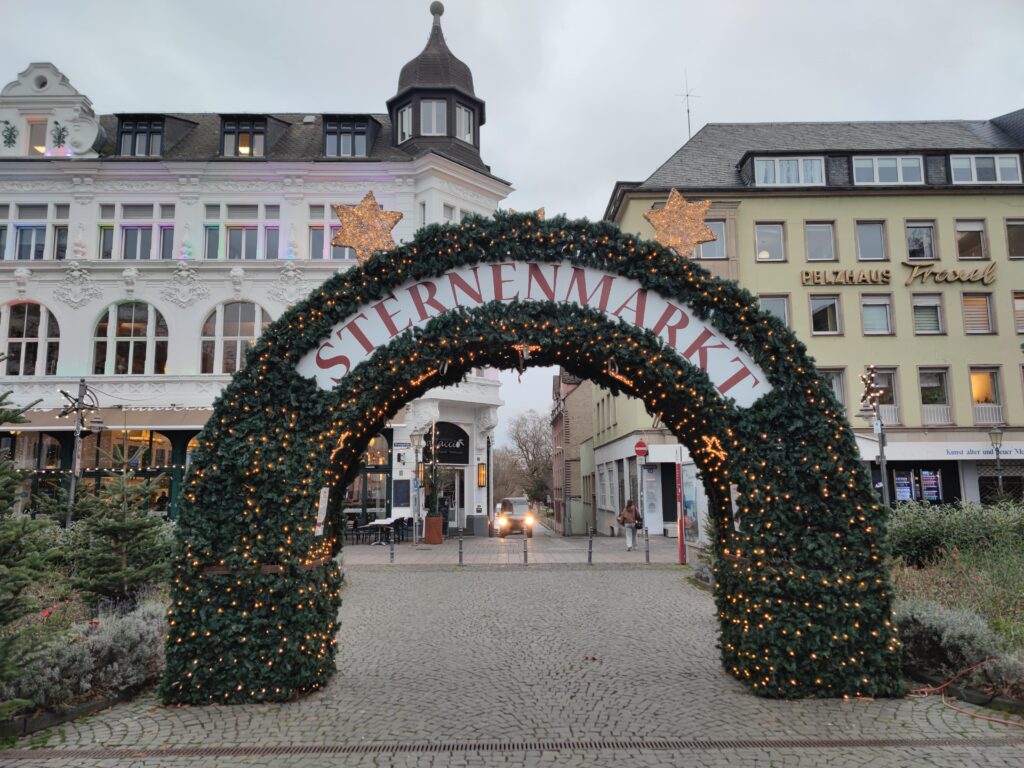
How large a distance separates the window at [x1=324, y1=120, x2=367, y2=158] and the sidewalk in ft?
47.7

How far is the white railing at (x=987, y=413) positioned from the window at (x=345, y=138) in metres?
26.0

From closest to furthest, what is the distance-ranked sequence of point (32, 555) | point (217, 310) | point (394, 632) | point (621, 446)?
point (32, 555) → point (394, 632) → point (217, 310) → point (621, 446)

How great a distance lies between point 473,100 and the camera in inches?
1102

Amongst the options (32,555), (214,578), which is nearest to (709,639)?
(214,578)

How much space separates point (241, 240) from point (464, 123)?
9697mm

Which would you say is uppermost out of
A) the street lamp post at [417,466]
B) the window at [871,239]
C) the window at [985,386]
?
the window at [871,239]

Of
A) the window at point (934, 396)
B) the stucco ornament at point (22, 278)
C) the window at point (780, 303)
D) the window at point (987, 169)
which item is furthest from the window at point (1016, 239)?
the stucco ornament at point (22, 278)

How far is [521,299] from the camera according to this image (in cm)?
739

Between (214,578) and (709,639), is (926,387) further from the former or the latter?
(214,578)

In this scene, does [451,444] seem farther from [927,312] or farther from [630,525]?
[927,312]

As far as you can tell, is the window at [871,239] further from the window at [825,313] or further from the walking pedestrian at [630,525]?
the walking pedestrian at [630,525]

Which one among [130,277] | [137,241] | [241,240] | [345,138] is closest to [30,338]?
[130,277]

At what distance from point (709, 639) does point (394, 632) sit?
171 inches

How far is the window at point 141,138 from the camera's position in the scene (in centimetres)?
2584
